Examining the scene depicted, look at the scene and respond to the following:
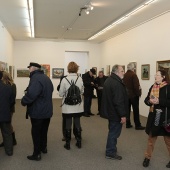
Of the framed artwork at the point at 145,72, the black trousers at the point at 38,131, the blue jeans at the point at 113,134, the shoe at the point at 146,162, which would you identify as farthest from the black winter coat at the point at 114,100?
the framed artwork at the point at 145,72

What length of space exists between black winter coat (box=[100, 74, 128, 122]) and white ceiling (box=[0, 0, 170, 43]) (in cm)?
323

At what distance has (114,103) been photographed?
163 inches

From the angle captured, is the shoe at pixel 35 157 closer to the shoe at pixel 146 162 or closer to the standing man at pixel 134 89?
the shoe at pixel 146 162

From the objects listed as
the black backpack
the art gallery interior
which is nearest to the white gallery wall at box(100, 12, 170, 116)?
the art gallery interior

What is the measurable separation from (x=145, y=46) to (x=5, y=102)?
240 inches

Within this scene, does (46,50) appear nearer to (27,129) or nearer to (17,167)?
(27,129)

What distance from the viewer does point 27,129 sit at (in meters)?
6.55

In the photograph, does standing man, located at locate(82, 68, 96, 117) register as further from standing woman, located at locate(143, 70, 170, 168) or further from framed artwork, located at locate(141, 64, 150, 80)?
standing woman, located at locate(143, 70, 170, 168)

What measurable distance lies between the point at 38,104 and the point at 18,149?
51.8 inches

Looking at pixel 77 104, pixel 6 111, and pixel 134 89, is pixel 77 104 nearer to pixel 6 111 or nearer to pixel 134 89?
pixel 6 111

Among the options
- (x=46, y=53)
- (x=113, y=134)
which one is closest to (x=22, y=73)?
(x=46, y=53)

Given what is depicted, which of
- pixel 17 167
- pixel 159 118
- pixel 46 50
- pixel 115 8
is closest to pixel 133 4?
pixel 115 8

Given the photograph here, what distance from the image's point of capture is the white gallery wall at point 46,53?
14148 mm

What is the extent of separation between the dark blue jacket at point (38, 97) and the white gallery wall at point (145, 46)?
185 inches
